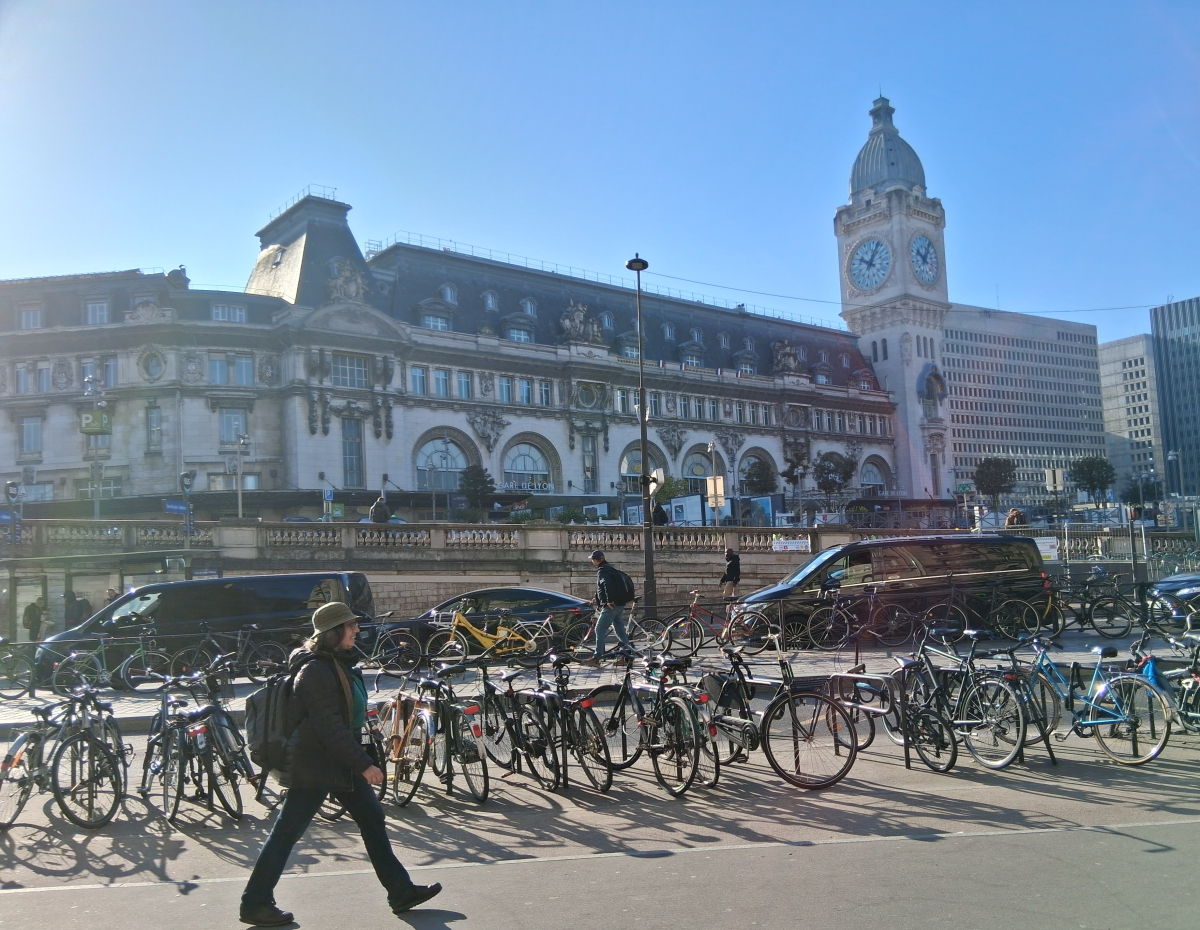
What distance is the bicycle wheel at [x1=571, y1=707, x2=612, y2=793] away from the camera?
8594 millimetres

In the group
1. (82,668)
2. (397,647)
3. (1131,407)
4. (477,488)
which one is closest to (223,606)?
(82,668)

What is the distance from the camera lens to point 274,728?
5.88m

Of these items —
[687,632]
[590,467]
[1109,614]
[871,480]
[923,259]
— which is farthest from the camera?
[923,259]

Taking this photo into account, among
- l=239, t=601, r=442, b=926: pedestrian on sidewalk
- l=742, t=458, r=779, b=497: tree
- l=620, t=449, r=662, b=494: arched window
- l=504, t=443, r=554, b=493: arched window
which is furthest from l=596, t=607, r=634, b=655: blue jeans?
l=742, t=458, r=779, b=497: tree

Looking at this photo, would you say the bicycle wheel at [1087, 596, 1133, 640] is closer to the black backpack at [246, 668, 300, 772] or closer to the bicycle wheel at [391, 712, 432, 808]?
the bicycle wheel at [391, 712, 432, 808]

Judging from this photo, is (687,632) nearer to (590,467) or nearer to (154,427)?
(154,427)

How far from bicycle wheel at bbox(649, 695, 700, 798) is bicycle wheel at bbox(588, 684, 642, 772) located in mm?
220

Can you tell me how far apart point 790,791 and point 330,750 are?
4293 millimetres

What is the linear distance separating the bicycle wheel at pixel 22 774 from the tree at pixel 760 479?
2554 inches

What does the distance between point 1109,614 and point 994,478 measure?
83.3 meters

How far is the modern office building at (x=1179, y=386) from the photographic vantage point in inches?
5059

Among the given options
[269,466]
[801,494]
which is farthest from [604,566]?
[801,494]

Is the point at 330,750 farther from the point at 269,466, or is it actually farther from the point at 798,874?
the point at 269,466

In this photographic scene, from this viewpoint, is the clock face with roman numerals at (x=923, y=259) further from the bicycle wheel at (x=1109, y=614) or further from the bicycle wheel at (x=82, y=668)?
the bicycle wheel at (x=82, y=668)
